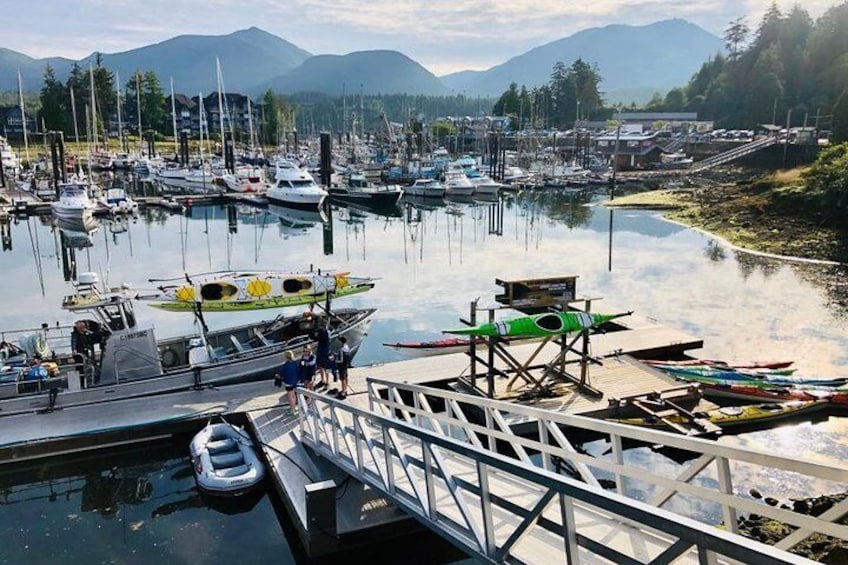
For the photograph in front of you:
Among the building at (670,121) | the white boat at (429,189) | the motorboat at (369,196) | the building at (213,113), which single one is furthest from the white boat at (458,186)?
the building at (213,113)

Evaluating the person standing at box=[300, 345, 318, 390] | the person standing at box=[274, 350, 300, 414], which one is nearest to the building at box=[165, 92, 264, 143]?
the person standing at box=[300, 345, 318, 390]

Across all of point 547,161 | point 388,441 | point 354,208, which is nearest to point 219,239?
point 354,208

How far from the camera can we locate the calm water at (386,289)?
1245 centimetres

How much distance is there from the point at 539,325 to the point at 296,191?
5169cm

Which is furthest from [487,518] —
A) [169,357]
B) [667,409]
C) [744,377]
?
[169,357]

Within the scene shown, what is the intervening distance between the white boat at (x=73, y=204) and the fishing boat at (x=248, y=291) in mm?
40153

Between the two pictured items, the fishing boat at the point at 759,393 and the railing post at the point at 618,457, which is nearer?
the railing post at the point at 618,457

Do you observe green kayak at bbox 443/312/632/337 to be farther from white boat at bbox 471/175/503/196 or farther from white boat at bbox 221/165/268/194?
white boat at bbox 471/175/503/196

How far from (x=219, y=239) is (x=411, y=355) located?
102 feet

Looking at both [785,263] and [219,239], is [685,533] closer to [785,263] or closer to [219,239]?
[785,263]

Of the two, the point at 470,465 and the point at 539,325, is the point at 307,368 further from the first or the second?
the point at 470,465

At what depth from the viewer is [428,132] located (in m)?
118

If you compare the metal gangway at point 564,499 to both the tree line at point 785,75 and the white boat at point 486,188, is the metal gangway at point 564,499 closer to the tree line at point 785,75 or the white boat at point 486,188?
the white boat at point 486,188

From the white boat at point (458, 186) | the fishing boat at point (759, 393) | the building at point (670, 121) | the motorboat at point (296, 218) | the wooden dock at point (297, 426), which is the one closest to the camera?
the wooden dock at point (297, 426)
